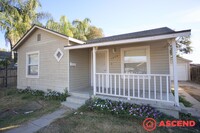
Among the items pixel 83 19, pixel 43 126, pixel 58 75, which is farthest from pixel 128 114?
pixel 83 19

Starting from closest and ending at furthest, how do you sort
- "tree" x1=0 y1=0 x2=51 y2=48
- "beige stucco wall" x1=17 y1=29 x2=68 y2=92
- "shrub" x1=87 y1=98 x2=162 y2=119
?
"shrub" x1=87 y1=98 x2=162 y2=119, "beige stucco wall" x1=17 y1=29 x2=68 y2=92, "tree" x1=0 y1=0 x2=51 y2=48

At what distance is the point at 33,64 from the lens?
8109mm

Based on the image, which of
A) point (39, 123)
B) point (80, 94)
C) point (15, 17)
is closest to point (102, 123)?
point (39, 123)

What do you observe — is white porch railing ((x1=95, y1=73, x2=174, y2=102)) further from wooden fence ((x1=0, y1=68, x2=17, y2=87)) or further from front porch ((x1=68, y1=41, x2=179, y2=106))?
wooden fence ((x1=0, y1=68, x2=17, y2=87))

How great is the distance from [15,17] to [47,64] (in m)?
9.28

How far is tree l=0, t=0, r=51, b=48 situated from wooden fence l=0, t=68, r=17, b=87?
3.45m

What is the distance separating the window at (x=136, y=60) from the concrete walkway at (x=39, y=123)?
144 inches

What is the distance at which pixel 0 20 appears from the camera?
11.7 meters

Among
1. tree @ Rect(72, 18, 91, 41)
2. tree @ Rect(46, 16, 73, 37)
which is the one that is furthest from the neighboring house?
tree @ Rect(46, 16, 73, 37)

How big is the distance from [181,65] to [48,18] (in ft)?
57.1

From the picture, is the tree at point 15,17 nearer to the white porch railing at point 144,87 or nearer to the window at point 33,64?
the window at point 33,64

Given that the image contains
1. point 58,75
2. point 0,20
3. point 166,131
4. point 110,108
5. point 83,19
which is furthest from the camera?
point 83,19

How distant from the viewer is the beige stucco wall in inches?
257

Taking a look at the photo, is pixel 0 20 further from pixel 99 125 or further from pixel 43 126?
pixel 99 125
